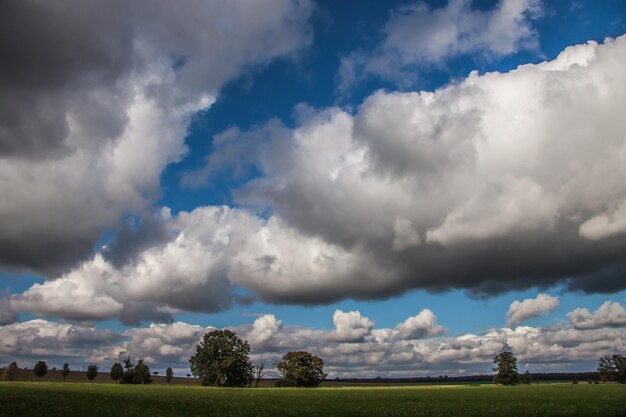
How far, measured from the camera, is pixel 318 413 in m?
39.3

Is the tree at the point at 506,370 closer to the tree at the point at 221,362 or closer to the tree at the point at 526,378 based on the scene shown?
the tree at the point at 526,378

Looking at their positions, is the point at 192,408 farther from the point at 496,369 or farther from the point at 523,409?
the point at 496,369

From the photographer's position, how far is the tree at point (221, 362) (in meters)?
150

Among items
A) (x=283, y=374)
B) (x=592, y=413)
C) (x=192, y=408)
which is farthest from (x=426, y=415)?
(x=283, y=374)

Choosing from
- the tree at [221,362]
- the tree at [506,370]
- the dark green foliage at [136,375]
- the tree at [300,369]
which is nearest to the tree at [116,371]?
the dark green foliage at [136,375]

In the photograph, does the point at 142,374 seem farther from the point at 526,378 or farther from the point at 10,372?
the point at 526,378

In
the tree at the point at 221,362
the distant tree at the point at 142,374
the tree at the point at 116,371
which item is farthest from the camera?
the tree at the point at 116,371

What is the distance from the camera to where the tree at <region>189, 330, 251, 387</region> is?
5891 inches

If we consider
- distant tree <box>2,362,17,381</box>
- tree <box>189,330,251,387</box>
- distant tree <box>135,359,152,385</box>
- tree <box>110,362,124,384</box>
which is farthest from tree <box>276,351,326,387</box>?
distant tree <box>2,362,17,381</box>

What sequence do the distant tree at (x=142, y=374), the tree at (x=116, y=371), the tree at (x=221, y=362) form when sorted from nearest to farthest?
the tree at (x=221, y=362) → the distant tree at (x=142, y=374) → the tree at (x=116, y=371)

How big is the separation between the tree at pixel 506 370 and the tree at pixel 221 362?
95.0 meters

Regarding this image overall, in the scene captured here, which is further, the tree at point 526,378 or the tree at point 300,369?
the tree at point 526,378

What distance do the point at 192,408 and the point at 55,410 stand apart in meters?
11.2

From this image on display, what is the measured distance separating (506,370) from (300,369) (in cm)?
8028
